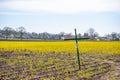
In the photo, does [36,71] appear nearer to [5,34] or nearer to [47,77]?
[47,77]

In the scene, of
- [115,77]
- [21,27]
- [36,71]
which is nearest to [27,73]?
[36,71]

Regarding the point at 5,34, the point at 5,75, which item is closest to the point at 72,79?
the point at 5,75

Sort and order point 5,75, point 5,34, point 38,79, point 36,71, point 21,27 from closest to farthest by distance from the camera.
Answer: point 38,79
point 5,75
point 36,71
point 5,34
point 21,27

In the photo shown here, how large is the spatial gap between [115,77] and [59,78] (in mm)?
2955

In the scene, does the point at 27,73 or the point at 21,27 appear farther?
the point at 21,27

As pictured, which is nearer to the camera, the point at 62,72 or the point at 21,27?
the point at 62,72

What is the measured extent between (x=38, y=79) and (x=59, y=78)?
1.06 m

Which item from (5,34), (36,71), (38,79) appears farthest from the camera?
(5,34)

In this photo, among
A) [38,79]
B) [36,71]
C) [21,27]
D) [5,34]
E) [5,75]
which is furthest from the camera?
[21,27]

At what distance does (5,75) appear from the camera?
1321 centimetres

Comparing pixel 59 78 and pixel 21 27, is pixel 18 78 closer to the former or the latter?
pixel 59 78

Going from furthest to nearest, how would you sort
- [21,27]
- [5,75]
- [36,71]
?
[21,27] → [36,71] → [5,75]

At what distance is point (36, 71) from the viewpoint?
564 inches

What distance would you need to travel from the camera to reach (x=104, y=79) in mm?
12234
